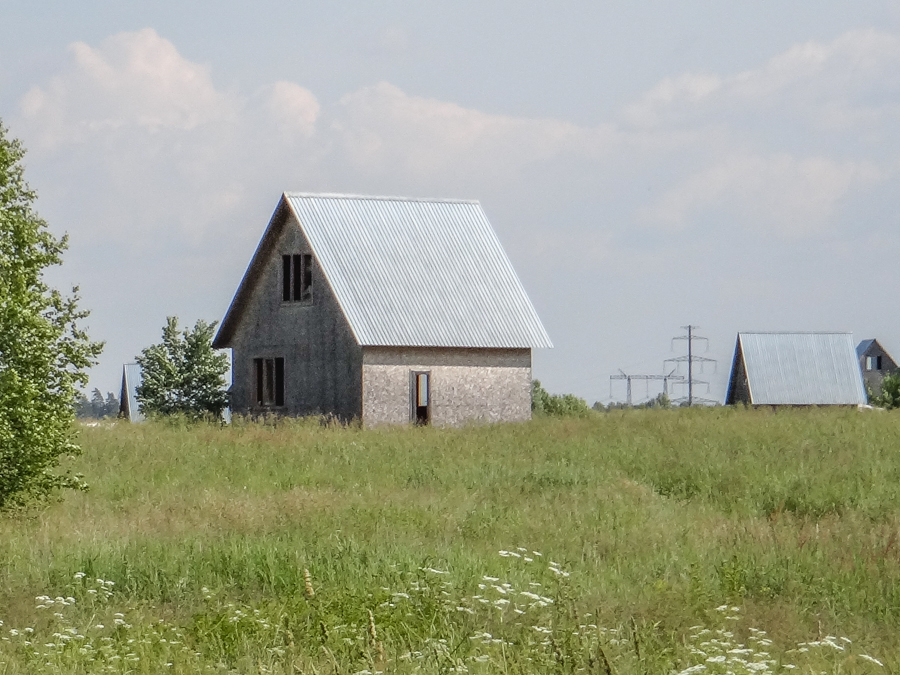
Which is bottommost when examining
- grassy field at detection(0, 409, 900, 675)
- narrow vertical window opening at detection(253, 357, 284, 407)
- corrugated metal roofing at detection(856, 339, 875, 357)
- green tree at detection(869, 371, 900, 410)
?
grassy field at detection(0, 409, 900, 675)

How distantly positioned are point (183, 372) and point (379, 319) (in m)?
14.6

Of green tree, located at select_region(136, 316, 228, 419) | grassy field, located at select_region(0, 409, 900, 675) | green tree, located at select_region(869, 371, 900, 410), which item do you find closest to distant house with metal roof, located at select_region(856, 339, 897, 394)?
green tree, located at select_region(869, 371, 900, 410)

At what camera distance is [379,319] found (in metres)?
32.8

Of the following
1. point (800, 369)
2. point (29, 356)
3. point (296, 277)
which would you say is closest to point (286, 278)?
point (296, 277)

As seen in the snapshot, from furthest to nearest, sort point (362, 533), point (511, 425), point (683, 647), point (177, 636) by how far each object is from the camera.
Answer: point (511, 425), point (362, 533), point (177, 636), point (683, 647)

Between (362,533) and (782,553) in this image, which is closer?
(782,553)

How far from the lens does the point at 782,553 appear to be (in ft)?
37.9

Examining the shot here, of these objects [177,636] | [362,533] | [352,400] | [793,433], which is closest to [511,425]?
[352,400]

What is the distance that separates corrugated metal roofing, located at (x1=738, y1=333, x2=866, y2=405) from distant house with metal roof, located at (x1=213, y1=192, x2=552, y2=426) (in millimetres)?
31161

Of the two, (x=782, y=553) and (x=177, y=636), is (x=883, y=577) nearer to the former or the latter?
(x=782, y=553)

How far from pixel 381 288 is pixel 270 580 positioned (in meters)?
23.3

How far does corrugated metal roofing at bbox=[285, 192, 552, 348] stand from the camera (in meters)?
33.0

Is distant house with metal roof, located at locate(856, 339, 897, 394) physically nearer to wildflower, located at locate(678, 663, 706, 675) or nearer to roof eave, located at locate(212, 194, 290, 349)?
roof eave, located at locate(212, 194, 290, 349)

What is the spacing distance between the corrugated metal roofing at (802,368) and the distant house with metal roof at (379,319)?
3116cm
